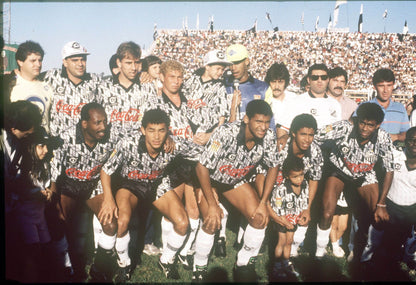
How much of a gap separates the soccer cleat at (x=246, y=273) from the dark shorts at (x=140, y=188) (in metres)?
1.36

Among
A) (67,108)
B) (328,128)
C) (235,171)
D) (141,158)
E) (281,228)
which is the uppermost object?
(67,108)

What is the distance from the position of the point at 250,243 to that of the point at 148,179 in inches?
57.5

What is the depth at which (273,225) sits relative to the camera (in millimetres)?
4586

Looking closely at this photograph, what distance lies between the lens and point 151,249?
493 centimetres

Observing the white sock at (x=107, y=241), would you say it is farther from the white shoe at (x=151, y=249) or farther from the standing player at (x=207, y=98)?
the standing player at (x=207, y=98)

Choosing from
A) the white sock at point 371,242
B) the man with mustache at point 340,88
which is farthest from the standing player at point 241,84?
the white sock at point 371,242

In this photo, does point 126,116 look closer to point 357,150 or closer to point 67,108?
point 67,108

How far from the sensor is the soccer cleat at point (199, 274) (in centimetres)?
417

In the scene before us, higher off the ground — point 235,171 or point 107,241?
point 235,171

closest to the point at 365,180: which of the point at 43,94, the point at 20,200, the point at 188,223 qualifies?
the point at 188,223

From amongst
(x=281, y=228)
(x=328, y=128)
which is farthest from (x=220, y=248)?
(x=328, y=128)

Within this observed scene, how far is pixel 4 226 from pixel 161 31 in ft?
126

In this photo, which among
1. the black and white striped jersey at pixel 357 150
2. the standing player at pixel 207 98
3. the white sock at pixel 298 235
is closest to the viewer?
the white sock at pixel 298 235

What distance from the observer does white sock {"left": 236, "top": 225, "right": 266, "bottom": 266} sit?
13.8 feet
